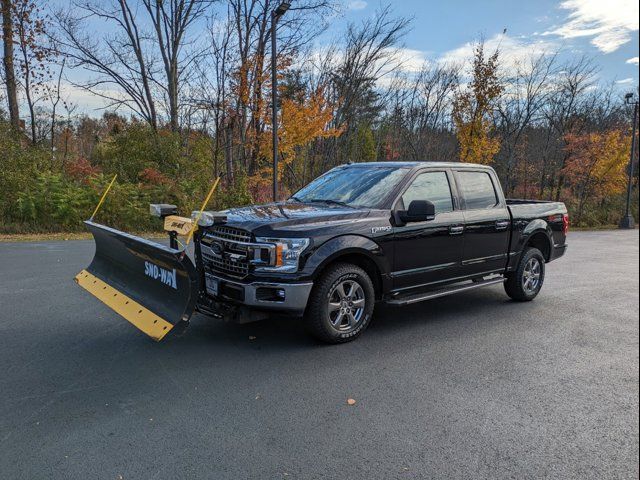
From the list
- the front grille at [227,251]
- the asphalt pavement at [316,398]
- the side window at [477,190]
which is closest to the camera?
the asphalt pavement at [316,398]

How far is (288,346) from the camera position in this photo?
4.80 meters

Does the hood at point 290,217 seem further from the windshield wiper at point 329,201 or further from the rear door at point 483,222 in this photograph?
the rear door at point 483,222

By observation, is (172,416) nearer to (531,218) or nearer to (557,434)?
(557,434)

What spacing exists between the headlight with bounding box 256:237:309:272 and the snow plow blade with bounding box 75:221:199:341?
2.41 feet

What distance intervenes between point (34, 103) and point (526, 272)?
23023 millimetres

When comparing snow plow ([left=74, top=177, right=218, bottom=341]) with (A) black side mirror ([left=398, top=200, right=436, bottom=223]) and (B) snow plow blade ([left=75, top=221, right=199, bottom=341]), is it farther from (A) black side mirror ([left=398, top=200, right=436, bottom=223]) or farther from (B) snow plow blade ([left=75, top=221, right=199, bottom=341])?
(A) black side mirror ([left=398, top=200, right=436, bottom=223])

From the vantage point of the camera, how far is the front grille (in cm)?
451

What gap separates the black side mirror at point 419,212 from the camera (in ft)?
16.1

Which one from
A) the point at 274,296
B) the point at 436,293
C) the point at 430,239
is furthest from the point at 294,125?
the point at 274,296

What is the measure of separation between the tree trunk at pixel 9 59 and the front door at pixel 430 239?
19.3 metres

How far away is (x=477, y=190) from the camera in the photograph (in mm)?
6219

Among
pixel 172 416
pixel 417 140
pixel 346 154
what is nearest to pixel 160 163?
pixel 346 154

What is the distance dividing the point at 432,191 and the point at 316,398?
3.03 metres

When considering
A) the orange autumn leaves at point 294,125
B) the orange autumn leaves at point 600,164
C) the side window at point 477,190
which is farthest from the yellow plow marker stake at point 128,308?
the orange autumn leaves at point 600,164
